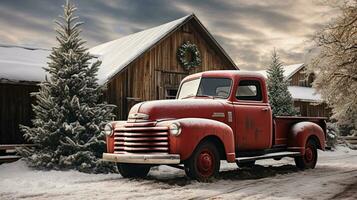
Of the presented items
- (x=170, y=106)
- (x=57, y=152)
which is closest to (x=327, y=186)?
(x=170, y=106)

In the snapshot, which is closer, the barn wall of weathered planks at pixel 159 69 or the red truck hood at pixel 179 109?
the red truck hood at pixel 179 109

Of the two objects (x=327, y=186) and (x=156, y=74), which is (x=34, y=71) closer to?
(x=156, y=74)

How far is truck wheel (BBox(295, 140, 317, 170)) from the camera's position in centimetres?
1172

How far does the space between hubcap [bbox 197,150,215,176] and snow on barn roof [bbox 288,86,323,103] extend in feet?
73.6

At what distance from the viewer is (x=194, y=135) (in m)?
8.61

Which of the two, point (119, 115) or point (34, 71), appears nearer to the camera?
point (34, 71)

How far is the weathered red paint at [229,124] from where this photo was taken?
28.4ft

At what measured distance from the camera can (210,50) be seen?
21.0 metres

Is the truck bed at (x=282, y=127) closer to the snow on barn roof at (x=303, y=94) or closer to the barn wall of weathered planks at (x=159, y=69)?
the barn wall of weathered planks at (x=159, y=69)

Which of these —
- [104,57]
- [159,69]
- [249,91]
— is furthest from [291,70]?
[249,91]

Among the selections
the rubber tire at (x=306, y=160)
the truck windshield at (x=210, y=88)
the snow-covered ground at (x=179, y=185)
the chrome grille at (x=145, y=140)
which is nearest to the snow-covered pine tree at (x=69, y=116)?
the snow-covered ground at (x=179, y=185)

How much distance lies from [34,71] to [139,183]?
8931mm

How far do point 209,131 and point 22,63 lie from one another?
10458mm

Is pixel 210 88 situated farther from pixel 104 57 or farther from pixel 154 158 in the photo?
pixel 104 57
